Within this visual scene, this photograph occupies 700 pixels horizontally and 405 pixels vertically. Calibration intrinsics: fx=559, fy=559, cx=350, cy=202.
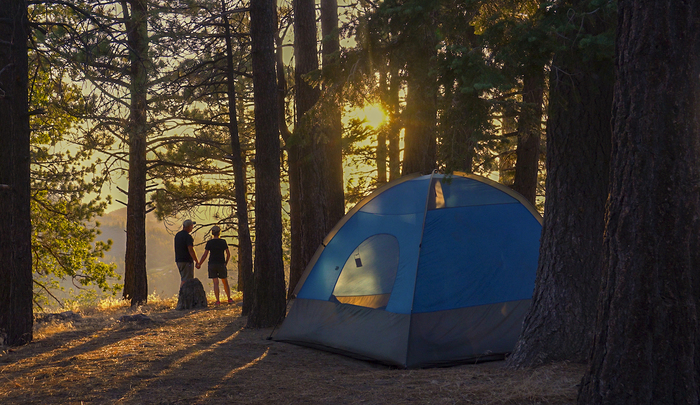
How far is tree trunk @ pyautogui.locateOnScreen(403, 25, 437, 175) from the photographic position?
854 centimetres

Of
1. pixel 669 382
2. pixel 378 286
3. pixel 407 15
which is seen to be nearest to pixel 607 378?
pixel 669 382

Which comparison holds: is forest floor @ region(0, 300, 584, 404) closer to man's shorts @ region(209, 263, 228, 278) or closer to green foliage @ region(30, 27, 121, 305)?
man's shorts @ region(209, 263, 228, 278)

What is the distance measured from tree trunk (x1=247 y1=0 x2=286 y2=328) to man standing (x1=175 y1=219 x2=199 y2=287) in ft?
13.0

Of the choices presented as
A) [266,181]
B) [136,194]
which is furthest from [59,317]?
[266,181]

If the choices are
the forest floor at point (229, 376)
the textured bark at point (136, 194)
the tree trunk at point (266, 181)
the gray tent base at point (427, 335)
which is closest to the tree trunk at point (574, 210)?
the forest floor at point (229, 376)

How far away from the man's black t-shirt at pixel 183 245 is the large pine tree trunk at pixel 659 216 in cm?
1050

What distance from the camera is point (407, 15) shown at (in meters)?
7.96

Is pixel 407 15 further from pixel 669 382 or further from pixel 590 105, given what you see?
pixel 669 382

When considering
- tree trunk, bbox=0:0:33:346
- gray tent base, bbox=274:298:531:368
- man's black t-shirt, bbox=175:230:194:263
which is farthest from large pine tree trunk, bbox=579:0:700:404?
man's black t-shirt, bbox=175:230:194:263

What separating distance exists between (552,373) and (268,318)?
5.24 meters

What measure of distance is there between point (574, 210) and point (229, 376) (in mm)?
4127

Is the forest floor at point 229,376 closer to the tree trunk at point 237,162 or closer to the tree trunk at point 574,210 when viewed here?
the tree trunk at point 574,210

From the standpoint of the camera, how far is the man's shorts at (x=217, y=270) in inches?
520

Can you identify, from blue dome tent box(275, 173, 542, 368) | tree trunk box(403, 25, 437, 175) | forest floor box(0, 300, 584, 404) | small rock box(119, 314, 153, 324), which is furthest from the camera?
small rock box(119, 314, 153, 324)
